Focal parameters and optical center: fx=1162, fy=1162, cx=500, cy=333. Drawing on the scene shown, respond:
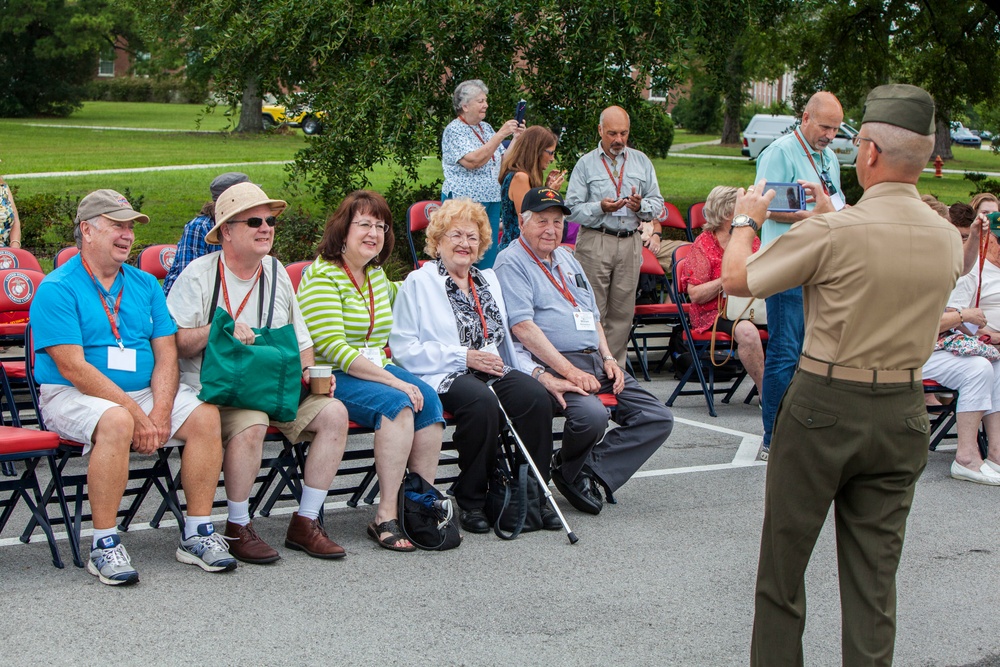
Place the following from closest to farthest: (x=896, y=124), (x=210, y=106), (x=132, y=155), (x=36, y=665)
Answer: (x=896, y=124) → (x=36, y=665) → (x=210, y=106) → (x=132, y=155)

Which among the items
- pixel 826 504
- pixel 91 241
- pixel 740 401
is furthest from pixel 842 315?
pixel 740 401

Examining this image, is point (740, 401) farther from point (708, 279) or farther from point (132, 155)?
point (132, 155)

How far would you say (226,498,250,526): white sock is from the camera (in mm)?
5035

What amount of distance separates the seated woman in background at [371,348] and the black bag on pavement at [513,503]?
348 mm

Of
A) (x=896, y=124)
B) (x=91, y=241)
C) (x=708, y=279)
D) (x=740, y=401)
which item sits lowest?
(x=740, y=401)

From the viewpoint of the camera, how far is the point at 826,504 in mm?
3535

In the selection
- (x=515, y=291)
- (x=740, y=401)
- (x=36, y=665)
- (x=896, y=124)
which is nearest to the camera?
(x=896, y=124)

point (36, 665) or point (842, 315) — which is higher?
point (842, 315)

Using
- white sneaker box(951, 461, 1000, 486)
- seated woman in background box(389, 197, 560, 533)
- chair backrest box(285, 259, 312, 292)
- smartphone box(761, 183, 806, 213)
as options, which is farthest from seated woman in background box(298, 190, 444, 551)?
white sneaker box(951, 461, 1000, 486)

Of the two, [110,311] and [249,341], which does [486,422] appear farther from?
[110,311]

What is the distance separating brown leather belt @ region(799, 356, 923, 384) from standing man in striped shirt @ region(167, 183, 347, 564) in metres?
2.43

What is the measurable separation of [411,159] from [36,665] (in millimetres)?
7515

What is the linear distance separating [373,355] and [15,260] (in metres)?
2.96

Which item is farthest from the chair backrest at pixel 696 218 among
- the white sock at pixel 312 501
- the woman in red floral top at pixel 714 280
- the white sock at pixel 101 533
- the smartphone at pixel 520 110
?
the white sock at pixel 101 533
